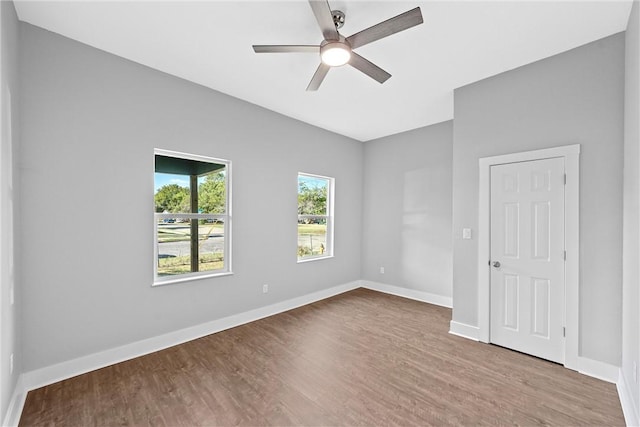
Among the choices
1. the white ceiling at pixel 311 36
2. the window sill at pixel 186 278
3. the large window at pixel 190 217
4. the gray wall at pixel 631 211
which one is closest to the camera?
the gray wall at pixel 631 211

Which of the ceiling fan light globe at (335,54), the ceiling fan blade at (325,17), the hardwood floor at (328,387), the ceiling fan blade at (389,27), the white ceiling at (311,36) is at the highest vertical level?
the white ceiling at (311,36)

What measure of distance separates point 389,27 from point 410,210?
3550mm

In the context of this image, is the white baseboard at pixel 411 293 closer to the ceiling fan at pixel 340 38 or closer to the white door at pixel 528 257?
the white door at pixel 528 257

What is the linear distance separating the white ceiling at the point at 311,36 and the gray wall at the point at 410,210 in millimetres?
1456

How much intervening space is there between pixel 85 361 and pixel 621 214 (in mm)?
4810

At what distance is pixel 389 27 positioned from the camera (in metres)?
1.92

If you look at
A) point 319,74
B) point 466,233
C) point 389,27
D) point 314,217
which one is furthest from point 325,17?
point 314,217

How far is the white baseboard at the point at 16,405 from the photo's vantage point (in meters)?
1.85

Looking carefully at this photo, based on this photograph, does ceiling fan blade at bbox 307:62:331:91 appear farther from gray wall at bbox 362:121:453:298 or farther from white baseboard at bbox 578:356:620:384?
white baseboard at bbox 578:356:620:384

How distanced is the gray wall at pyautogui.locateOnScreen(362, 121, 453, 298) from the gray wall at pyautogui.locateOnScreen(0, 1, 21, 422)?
4.80 meters

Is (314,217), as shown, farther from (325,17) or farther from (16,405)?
(16,405)

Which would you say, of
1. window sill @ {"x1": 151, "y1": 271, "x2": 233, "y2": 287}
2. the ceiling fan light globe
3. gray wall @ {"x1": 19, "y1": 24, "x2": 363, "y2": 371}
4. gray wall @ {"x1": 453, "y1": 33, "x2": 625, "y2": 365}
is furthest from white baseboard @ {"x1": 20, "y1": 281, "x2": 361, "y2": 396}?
gray wall @ {"x1": 453, "y1": 33, "x2": 625, "y2": 365}

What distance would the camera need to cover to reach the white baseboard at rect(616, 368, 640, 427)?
184 cm

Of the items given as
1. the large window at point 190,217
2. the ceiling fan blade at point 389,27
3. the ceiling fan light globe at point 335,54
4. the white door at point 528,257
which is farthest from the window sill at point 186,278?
the white door at point 528,257
